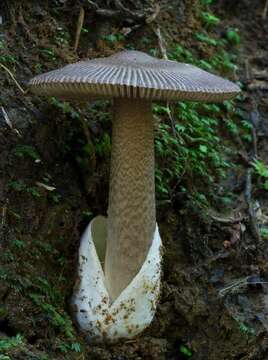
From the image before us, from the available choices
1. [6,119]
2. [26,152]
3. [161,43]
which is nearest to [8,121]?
[6,119]

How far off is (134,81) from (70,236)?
3.43 ft

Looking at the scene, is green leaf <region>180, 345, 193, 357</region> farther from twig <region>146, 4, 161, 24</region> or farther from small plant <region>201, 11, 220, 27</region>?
small plant <region>201, 11, 220, 27</region>

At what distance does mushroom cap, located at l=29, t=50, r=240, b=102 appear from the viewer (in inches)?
83.9

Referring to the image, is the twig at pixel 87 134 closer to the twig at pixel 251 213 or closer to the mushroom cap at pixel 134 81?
the mushroom cap at pixel 134 81

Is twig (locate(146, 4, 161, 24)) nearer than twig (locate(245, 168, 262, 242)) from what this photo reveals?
No

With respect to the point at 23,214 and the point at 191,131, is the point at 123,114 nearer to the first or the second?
the point at 23,214

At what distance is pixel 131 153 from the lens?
8.58ft

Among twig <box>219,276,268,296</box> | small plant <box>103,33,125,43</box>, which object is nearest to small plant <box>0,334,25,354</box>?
twig <box>219,276,268,296</box>

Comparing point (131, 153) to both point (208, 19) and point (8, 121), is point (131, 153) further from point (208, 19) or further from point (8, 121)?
point (208, 19)

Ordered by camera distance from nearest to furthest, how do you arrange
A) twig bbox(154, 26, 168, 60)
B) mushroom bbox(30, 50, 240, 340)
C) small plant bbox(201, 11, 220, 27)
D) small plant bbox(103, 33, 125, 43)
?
mushroom bbox(30, 50, 240, 340) < small plant bbox(103, 33, 125, 43) < twig bbox(154, 26, 168, 60) < small plant bbox(201, 11, 220, 27)

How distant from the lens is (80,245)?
2.77m

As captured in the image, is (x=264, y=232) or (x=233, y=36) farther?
(x=233, y=36)

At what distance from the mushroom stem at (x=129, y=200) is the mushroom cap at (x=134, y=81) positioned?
0.26 meters

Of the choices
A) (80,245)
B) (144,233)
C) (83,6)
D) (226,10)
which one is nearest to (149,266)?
(144,233)
